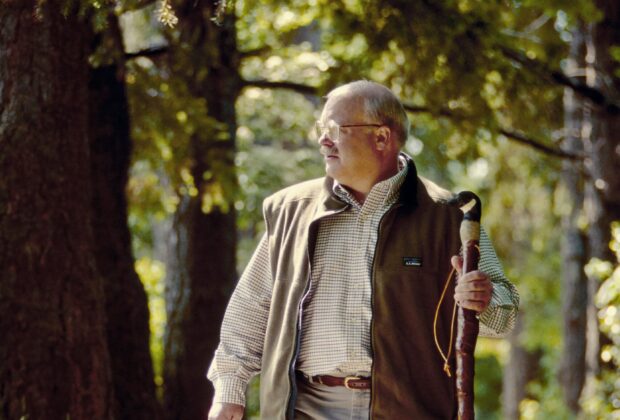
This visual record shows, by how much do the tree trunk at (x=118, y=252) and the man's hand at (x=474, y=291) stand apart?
13.4 feet

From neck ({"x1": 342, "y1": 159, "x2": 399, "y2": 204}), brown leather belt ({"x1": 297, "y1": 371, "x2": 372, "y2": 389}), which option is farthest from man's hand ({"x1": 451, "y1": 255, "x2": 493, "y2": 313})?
neck ({"x1": 342, "y1": 159, "x2": 399, "y2": 204})

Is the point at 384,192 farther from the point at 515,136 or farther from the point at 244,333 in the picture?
the point at 515,136

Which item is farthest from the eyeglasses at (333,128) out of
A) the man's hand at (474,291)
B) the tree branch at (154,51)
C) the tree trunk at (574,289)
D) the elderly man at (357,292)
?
the tree trunk at (574,289)

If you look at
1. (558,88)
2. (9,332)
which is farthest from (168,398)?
(558,88)

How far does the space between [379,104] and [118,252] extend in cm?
378

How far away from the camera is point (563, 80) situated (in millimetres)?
10039

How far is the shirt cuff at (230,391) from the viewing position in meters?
4.10

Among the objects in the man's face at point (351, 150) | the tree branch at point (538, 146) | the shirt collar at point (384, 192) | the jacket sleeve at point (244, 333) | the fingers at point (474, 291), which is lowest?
the jacket sleeve at point (244, 333)

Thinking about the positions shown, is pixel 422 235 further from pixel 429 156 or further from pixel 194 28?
pixel 429 156

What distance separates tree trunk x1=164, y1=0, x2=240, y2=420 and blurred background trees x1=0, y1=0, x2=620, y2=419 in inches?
0.7

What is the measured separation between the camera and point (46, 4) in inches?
224

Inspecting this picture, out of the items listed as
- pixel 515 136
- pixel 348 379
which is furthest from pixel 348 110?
pixel 515 136

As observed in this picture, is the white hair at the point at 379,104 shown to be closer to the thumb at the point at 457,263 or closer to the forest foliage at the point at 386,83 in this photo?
the thumb at the point at 457,263

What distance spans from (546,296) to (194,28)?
55.0 ft
